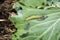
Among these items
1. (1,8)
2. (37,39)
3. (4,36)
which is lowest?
(4,36)

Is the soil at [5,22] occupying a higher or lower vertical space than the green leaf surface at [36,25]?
lower

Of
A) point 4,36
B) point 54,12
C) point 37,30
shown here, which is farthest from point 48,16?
point 4,36

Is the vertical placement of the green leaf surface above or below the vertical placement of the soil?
above

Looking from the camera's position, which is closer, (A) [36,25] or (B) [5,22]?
(A) [36,25]

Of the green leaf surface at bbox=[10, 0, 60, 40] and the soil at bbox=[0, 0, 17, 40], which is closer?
the green leaf surface at bbox=[10, 0, 60, 40]

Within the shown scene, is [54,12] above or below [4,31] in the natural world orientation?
above

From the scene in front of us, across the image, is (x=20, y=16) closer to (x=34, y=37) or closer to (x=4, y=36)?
(x=34, y=37)

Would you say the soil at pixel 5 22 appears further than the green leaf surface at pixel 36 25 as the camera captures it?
Yes

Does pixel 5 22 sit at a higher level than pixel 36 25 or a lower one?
lower
